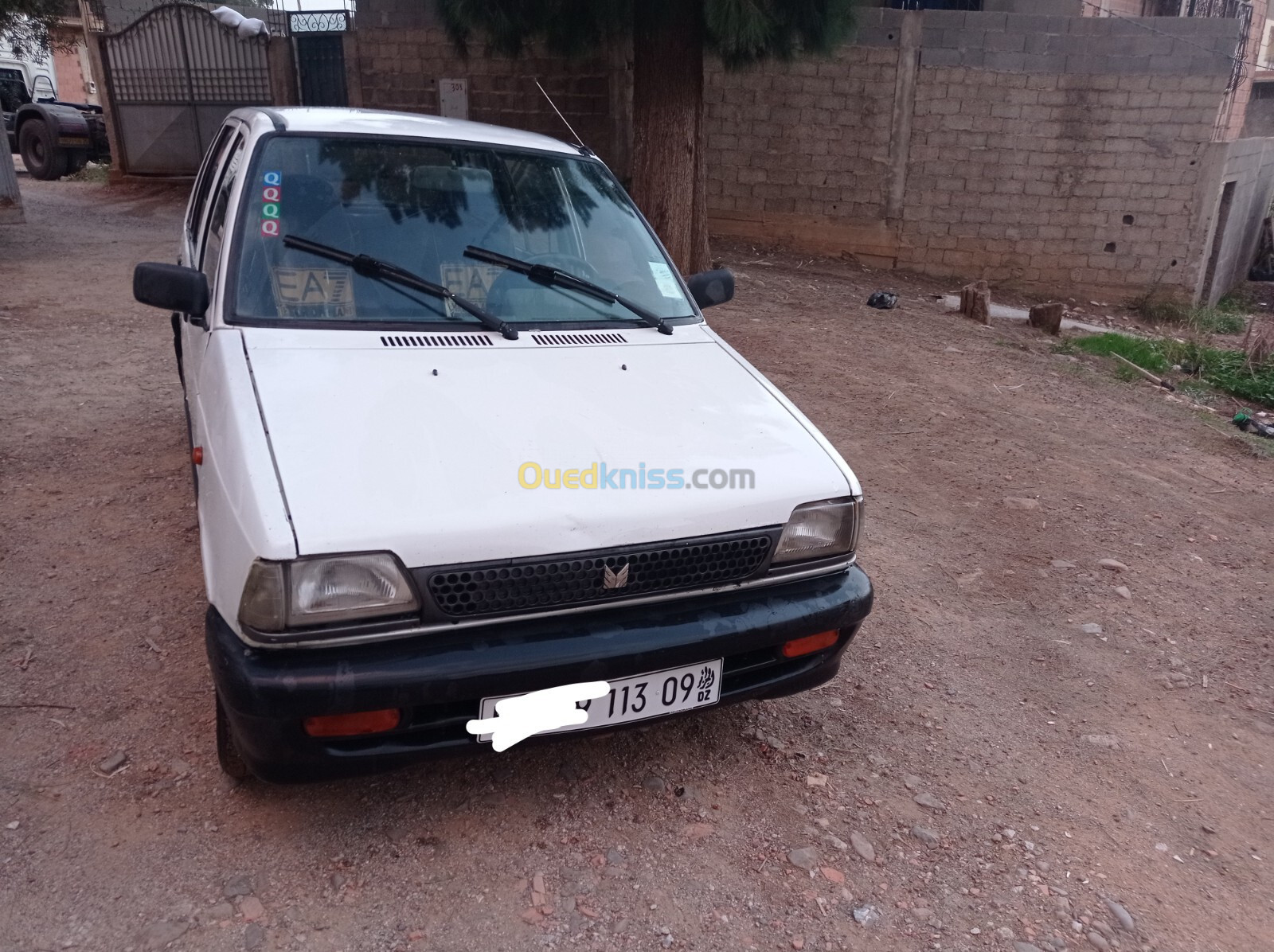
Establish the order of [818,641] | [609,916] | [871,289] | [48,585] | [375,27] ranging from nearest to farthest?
[609,916], [818,641], [48,585], [871,289], [375,27]

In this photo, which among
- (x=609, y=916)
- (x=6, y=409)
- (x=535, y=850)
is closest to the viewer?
(x=609, y=916)

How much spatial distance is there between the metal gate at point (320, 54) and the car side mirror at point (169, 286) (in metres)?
11.4

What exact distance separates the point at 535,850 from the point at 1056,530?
338 cm

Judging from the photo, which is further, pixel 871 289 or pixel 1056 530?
pixel 871 289

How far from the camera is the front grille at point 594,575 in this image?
2121 millimetres

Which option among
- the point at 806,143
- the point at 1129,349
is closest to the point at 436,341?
the point at 1129,349

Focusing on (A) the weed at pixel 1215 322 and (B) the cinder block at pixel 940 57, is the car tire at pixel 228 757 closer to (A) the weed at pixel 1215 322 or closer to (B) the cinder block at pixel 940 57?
(A) the weed at pixel 1215 322

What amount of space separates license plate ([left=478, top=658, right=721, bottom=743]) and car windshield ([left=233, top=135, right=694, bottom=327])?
1.29 metres

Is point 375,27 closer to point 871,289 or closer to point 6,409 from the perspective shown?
point 871,289

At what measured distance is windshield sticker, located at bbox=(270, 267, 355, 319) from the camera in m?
2.83

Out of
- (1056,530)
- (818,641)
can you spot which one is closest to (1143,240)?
(1056,530)

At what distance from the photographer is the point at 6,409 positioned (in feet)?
17.4

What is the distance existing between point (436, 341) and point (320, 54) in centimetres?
1327

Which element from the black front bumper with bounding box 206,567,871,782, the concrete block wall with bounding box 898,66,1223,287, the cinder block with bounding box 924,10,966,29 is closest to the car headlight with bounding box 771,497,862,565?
the black front bumper with bounding box 206,567,871,782
